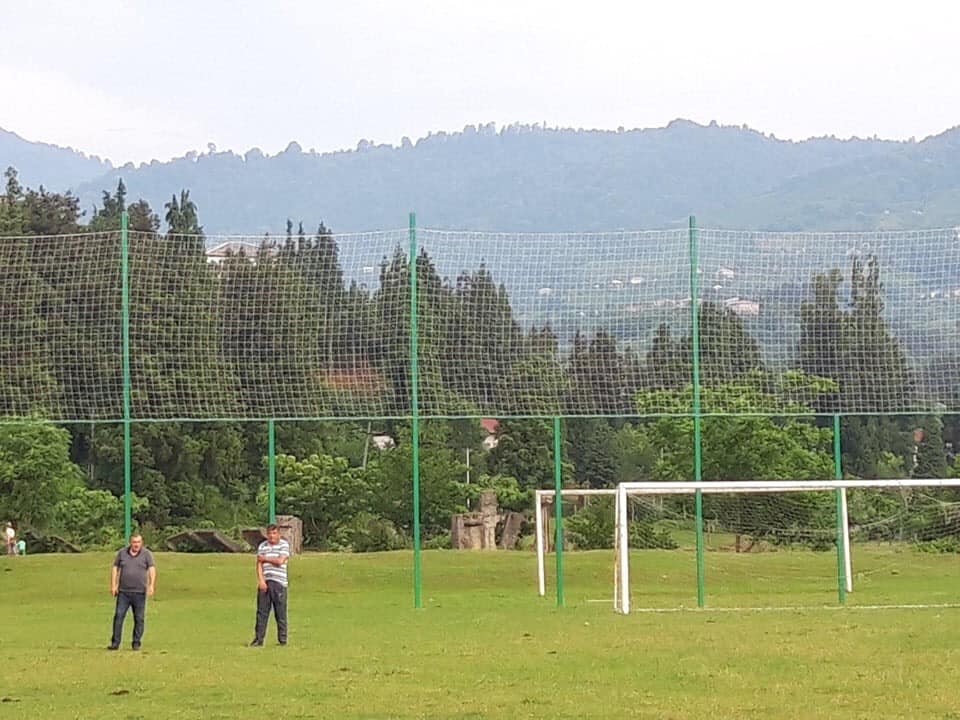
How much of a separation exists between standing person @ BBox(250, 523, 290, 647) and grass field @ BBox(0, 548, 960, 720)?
36 centimetres

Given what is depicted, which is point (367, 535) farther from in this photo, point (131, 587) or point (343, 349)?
point (131, 587)

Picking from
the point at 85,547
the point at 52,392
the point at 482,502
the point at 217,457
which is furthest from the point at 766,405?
the point at 217,457

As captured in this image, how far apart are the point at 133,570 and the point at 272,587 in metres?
1.48

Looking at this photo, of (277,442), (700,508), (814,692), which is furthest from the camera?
(277,442)

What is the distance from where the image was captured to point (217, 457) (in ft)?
159

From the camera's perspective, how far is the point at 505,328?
28.8 meters

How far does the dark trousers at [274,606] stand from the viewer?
19.9 meters

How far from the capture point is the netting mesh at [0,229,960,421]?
2842 centimetres

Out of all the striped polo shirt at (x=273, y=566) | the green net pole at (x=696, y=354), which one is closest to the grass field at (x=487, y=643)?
the striped polo shirt at (x=273, y=566)

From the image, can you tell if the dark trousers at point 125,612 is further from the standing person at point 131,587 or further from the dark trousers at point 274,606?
the dark trousers at point 274,606

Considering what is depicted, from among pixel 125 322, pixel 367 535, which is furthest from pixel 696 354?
pixel 367 535

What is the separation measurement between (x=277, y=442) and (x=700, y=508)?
73.7 ft

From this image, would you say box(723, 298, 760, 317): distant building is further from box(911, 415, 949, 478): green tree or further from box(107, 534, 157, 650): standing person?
box(911, 415, 949, 478): green tree

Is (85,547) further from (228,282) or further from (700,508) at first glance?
(700,508)
